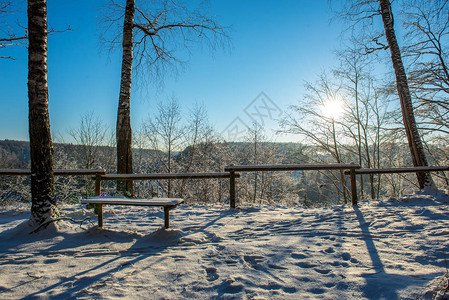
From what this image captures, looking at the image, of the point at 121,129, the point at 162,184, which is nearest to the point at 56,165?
the point at 162,184

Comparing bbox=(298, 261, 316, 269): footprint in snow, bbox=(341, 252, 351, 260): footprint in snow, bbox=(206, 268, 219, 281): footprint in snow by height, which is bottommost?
bbox=(206, 268, 219, 281): footprint in snow

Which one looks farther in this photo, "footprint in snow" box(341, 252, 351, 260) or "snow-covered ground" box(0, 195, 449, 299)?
"footprint in snow" box(341, 252, 351, 260)

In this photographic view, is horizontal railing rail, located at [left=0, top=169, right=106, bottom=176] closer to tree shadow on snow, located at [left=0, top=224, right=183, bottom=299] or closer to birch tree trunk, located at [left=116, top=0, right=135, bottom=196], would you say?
birch tree trunk, located at [left=116, top=0, right=135, bottom=196]

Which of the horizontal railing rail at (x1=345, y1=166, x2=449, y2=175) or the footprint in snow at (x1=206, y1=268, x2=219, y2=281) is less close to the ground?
the horizontal railing rail at (x1=345, y1=166, x2=449, y2=175)

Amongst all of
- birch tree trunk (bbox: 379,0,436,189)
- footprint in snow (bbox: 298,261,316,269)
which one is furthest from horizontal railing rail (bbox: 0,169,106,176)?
birch tree trunk (bbox: 379,0,436,189)

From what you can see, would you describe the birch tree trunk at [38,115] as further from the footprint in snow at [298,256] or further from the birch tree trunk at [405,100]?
the birch tree trunk at [405,100]

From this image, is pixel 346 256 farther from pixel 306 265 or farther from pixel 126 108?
pixel 126 108

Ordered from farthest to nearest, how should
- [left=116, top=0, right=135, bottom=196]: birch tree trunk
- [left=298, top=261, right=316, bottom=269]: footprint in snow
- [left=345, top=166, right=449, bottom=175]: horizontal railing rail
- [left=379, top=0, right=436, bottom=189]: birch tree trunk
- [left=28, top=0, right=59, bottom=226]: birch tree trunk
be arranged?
[left=116, top=0, right=135, bottom=196]: birch tree trunk < [left=379, top=0, right=436, bottom=189]: birch tree trunk < [left=345, top=166, right=449, bottom=175]: horizontal railing rail < [left=28, top=0, right=59, bottom=226]: birch tree trunk < [left=298, top=261, right=316, bottom=269]: footprint in snow

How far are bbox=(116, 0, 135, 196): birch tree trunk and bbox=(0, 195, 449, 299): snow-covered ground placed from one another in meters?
2.89

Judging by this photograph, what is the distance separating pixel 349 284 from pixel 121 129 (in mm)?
6596

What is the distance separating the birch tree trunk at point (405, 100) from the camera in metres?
6.60

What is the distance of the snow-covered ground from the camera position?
1915mm

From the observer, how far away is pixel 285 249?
285cm

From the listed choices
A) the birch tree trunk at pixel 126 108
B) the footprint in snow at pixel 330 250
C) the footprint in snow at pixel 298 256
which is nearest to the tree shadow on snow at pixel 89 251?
the footprint in snow at pixel 298 256
